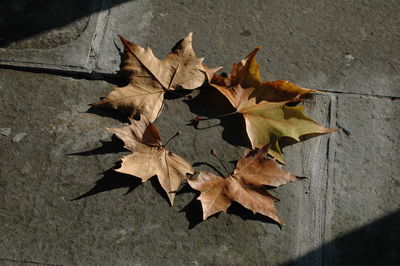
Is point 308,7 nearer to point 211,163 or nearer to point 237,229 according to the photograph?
point 211,163

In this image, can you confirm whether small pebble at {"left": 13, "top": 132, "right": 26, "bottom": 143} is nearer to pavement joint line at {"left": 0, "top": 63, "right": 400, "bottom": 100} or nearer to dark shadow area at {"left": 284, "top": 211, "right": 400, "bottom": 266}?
pavement joint line at {"left": 0, "top": 63, "right": 400, "bottom": 100}

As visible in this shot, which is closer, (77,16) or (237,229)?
(237,229)

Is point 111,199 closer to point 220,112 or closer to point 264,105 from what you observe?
point 220,112

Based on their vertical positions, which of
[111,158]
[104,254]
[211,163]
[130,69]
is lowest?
[104,254]

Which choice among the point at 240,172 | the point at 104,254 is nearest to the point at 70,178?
the point at 104,254

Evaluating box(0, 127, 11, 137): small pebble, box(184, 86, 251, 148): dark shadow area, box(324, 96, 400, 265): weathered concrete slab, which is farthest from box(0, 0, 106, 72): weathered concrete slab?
box(324, 96, 400, 265): weathered concrete slab

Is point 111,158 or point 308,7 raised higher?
point 308,7

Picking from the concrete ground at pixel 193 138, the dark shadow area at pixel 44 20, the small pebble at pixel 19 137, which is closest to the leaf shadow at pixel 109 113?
the concrete ground at pixel 193 138

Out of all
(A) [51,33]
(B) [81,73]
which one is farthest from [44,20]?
(B) [81,73]
